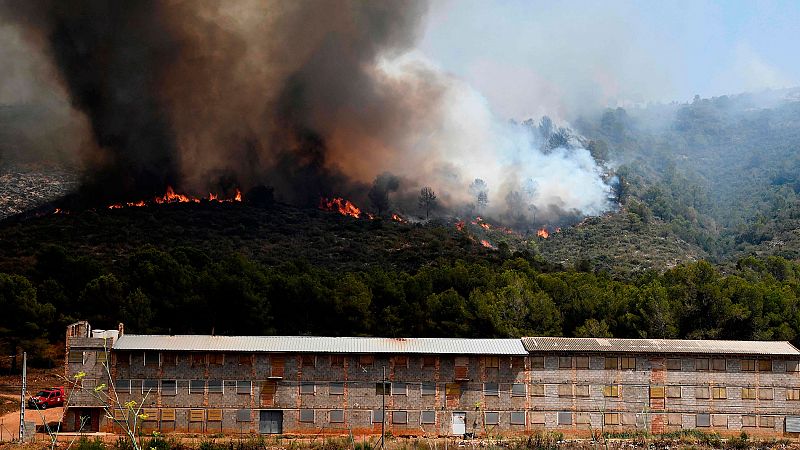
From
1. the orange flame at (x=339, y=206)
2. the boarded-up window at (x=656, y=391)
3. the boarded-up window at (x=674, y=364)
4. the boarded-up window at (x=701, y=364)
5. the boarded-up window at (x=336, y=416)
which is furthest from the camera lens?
the orange flame at (x=339, y=206)

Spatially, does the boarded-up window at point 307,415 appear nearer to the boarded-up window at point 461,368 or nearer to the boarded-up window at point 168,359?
the boarded-up window at point 168,359

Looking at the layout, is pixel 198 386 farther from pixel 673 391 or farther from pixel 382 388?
pixel 673 391

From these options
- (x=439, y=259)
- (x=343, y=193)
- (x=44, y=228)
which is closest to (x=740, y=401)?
(x=439, y=259)

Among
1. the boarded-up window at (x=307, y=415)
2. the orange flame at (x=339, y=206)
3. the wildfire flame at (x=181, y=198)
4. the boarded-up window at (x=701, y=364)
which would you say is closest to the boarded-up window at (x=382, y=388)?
the boarded-up window at (x=307, y=415)

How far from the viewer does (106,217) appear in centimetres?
15138

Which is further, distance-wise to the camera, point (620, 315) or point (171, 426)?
point (620, 315)

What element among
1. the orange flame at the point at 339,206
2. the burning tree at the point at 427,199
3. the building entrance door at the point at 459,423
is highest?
the burning tree at the point at 427,199

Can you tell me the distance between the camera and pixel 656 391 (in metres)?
65.9

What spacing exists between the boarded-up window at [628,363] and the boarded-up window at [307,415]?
19513 millimetres

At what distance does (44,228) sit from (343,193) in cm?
5191

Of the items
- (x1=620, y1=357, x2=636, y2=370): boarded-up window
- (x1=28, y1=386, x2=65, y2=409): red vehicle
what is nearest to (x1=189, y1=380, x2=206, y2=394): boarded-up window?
(x1=28, y1=386, x2=65, y2=409): red vehicle

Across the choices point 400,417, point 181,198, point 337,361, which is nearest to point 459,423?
point 400,417

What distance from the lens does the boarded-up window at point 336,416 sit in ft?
211

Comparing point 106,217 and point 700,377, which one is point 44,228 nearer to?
point 106,217
